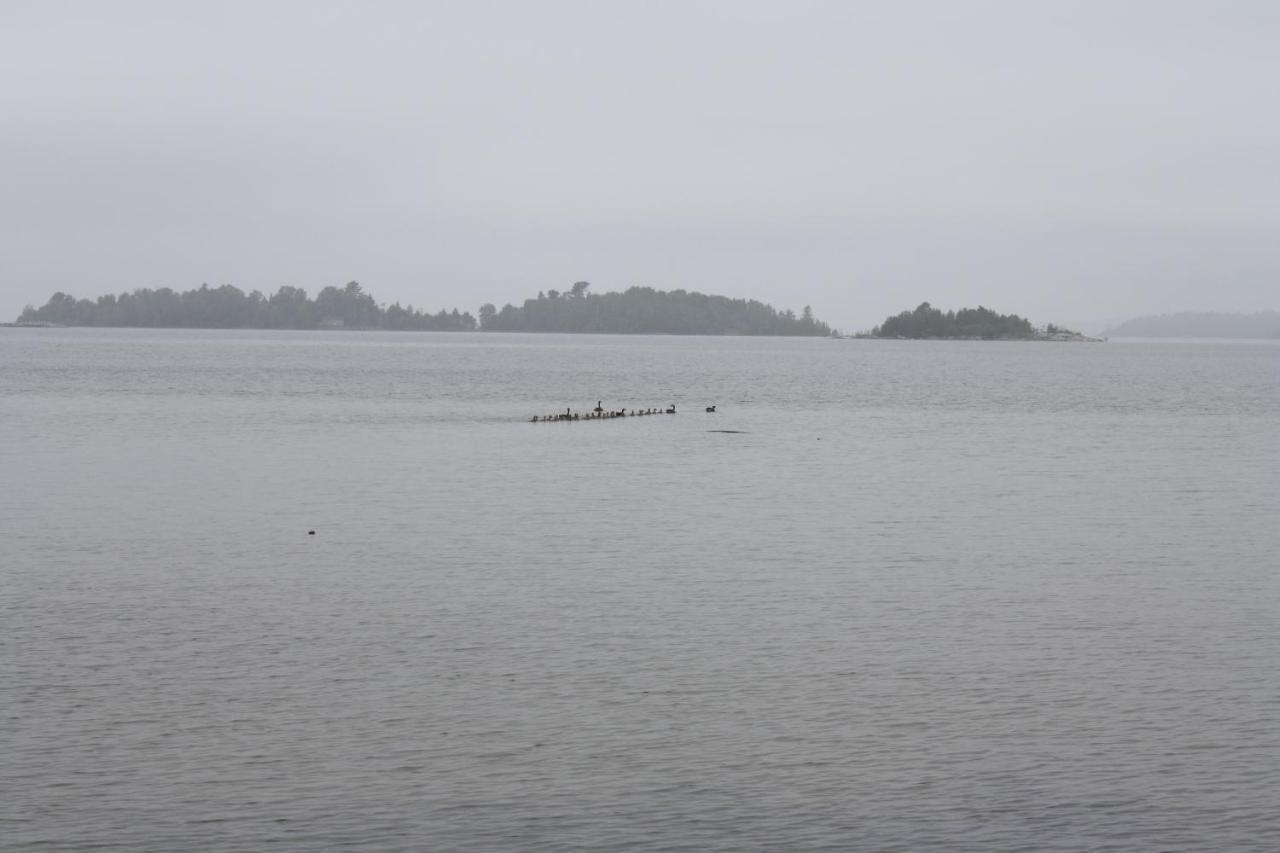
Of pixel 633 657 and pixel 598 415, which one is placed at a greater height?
pixel 598 415

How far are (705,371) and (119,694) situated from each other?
567 feet

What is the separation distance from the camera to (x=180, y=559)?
115ft

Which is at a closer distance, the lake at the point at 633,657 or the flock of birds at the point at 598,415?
the lake at the point at 633,657

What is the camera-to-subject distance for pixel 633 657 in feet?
84.5

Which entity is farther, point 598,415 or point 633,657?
point 598,415

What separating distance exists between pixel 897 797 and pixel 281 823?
761 centimetres

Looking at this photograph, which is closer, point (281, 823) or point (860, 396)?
point (281, 823)

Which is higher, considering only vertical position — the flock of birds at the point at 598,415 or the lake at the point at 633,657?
the flock of birds at the point at 598,415

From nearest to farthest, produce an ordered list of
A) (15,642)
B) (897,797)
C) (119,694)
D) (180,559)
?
(897,797)
(119,694)
(15,642)
(180,559)

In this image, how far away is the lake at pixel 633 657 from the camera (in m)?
18.5

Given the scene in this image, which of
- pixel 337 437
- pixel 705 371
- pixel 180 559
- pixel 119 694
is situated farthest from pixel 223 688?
pixel 705 371

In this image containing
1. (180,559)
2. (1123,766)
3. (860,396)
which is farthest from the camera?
(860,396)

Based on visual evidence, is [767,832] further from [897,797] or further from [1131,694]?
[1131,694]

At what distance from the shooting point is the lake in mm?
18531
